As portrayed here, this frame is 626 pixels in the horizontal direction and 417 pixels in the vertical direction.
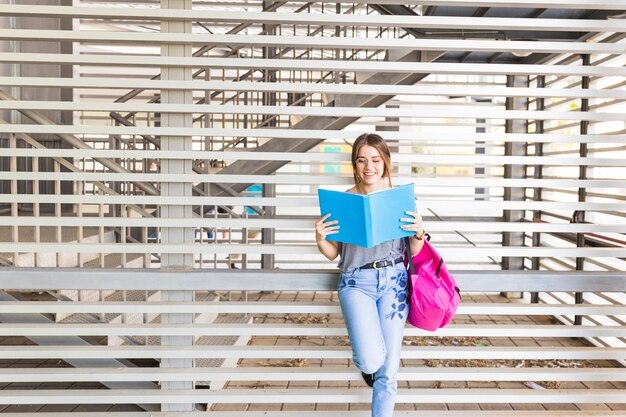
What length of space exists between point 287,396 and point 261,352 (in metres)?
0.27

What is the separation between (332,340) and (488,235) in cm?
482

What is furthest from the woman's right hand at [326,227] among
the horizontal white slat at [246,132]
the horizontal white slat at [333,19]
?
the horizontal white slat at [333,19]

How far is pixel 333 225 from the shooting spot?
2.77 m

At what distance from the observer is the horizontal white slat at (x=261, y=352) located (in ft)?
10.0

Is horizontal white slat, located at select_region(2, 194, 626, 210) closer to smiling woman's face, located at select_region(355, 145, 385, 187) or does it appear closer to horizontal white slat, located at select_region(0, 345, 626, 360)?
smiling woman's face, located at select_region(355, 145, 385, 187)

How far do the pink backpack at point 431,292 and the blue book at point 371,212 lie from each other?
0.87ft

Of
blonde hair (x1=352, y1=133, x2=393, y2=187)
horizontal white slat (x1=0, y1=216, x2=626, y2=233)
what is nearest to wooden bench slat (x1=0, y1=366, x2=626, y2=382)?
horizontal white slat (x1=0, y1=216, x2=626, y2=233)

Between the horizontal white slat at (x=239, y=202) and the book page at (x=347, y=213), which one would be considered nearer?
the book page at (x=347, y=213)

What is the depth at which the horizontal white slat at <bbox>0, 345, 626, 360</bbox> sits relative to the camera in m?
3.06

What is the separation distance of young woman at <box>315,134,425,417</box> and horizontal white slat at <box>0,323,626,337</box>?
0.24 metres

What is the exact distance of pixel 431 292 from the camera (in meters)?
2.82

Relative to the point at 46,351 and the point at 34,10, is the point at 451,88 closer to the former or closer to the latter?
the point at 34,10

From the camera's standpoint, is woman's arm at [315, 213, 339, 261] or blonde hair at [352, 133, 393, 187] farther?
blonde hair at [352, 133, 393, 187]

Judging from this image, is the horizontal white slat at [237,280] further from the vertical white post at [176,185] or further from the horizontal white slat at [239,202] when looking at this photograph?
the horizontal white slat at [239,202]
